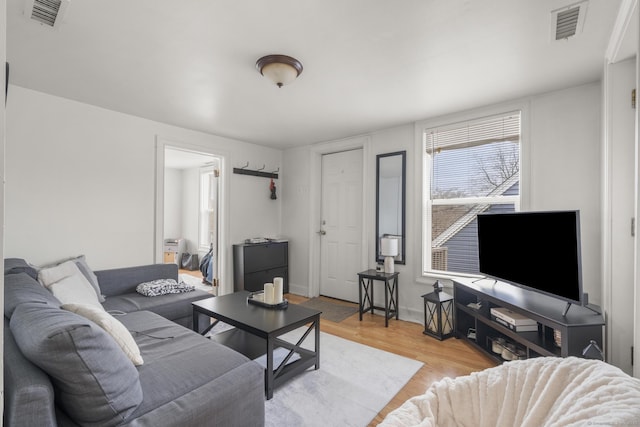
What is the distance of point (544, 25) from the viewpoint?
5.95 feet

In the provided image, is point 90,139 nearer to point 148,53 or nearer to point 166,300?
point 148,53

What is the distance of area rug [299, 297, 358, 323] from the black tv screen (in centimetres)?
171

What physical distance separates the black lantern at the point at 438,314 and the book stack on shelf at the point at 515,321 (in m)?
0.61

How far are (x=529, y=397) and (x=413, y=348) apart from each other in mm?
1961

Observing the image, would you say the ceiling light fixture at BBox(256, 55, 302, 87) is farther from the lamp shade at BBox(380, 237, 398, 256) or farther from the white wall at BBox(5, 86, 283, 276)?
the lamp shade at BBox(380, 237, 398, 256)

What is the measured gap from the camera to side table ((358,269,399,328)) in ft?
11.3

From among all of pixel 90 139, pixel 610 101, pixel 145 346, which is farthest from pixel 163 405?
pixel 610 101

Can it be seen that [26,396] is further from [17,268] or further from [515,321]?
[515,321]

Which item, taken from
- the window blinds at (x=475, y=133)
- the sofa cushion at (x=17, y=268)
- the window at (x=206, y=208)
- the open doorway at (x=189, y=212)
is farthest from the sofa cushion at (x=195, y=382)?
the window at (x=206, y=208)

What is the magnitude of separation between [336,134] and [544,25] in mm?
2590

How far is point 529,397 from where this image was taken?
3.35 ft

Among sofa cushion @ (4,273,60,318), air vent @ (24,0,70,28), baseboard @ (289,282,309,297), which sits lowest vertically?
baseboard @ (289,282,309,297)


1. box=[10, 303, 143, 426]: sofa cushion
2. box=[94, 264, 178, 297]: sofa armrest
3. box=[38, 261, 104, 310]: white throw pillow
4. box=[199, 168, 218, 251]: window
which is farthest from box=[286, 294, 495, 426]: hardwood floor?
box=[199, 168, 218, 251]: window

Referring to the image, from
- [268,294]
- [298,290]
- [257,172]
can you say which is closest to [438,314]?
[268,294]
